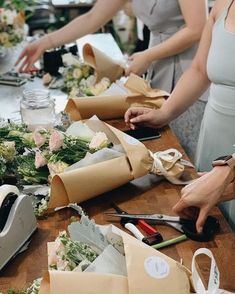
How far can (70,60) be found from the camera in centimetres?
237

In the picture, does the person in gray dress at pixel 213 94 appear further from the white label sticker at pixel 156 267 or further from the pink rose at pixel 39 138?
the white label sticker at pixel 156 267

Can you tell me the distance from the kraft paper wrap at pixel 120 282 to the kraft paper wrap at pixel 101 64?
1344mm

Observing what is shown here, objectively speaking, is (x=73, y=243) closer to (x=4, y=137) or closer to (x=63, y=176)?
(x=63, y=176)

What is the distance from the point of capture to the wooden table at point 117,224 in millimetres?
1147

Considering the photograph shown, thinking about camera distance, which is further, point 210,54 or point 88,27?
point 88,27

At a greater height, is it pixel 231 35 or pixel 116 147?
pixel 231 35

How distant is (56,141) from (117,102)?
0.54 metres

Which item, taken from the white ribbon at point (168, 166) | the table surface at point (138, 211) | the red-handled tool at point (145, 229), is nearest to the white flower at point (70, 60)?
the table surface at point (138, 211)

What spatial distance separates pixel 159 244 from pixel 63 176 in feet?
0.95

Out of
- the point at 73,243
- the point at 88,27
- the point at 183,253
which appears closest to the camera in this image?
the point at 73,243

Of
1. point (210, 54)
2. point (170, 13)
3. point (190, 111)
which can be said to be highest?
point (210, 54)

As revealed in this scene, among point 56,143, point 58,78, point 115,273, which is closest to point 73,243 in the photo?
point 115,273

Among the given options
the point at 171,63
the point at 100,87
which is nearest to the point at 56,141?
the point at 100,87

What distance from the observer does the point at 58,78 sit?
8.25 ft
